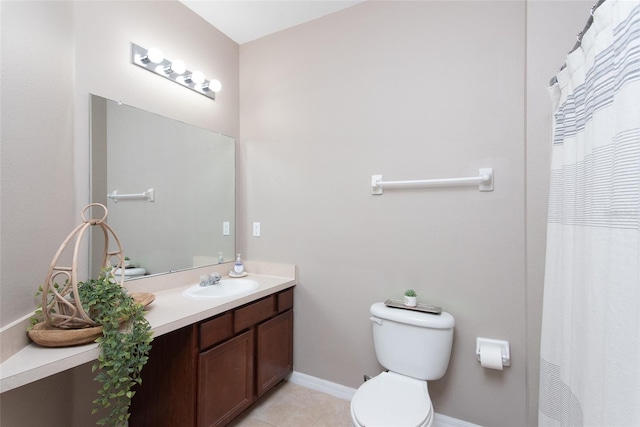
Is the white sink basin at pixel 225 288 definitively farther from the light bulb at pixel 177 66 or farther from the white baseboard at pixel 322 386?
the light bulb at pixel 177 66

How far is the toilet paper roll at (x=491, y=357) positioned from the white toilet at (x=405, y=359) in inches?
6.3

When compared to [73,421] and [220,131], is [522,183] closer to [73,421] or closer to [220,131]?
[220,131]

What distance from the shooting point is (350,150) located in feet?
6.36

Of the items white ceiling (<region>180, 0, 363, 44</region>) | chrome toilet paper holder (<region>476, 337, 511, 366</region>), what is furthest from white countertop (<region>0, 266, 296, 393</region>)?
white ceiling (<region>180, 0, 363, 44</region>)

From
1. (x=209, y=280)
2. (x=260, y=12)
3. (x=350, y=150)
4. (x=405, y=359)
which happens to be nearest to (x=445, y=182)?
(x=350, y=150)

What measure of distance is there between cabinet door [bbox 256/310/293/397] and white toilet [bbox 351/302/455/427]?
2.27 ft

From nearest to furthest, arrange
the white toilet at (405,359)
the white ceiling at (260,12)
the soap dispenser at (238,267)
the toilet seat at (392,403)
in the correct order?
the toilet seat at (392,403)
the white toilet at (405,359)
the white ceiling at (260,12)
the soap dispenser at (238,267)

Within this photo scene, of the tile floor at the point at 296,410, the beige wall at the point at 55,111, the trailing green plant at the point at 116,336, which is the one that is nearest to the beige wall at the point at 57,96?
the beige wall at the point at 55,111

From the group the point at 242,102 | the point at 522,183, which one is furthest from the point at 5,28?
the point at 522,183

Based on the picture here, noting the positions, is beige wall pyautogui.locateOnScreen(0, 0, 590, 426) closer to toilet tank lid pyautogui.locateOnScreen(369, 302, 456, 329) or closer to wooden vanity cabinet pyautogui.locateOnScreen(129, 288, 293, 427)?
toilet tank lid pyautogui.locateOnScreen(369, 302, 456, 329)

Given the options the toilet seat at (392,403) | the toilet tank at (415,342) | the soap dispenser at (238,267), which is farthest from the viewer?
the soap dispenser at (238,267)

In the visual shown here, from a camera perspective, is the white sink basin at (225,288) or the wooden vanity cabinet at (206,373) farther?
the white sink basin at (225,288)

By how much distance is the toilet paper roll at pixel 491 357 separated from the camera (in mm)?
1436

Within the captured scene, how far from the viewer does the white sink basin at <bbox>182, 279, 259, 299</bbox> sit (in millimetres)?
1812
